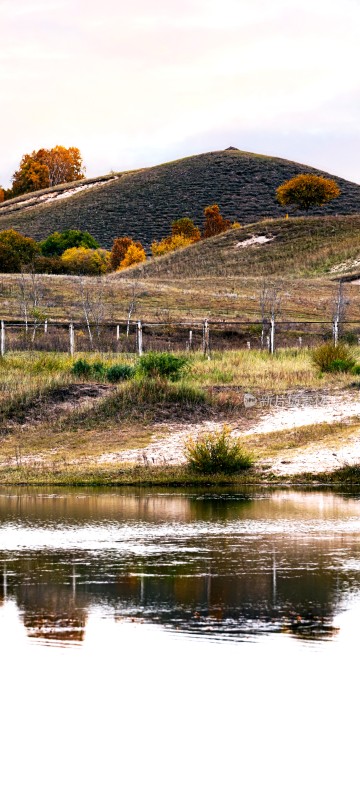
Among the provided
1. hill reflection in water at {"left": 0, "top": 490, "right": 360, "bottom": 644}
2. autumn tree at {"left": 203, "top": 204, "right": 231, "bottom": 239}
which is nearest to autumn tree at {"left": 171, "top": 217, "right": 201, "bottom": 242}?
autumn tree at {"left": 203, "top": 204, "right": 231, "bottom": 239}

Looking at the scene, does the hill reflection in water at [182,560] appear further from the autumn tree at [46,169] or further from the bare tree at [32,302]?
the autumn tree at [46,169]

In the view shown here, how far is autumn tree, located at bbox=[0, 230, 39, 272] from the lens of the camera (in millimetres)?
78812

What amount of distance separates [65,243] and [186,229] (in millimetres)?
13221

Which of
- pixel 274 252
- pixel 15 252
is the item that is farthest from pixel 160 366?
pixel 274 252

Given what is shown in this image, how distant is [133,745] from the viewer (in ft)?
22.4

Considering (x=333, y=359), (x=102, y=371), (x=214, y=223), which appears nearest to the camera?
(x=102, y=371)

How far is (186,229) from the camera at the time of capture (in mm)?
120438

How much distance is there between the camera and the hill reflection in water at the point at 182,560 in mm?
10172

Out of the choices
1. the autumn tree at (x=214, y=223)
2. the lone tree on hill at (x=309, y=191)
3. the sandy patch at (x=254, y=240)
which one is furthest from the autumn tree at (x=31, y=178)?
the sandy patch at (x=254, y=240)

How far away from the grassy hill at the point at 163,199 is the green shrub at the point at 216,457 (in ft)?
326

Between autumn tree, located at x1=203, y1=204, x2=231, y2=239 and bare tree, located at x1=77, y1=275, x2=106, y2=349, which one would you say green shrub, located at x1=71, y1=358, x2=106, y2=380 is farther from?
autumn tree, located at x1=203, y1=204, x2=231, y2=239

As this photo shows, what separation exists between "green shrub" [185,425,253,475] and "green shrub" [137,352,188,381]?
6701 mm

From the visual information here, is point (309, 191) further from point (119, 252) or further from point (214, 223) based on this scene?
point (119, 252)

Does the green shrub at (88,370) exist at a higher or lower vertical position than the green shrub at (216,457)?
higher
